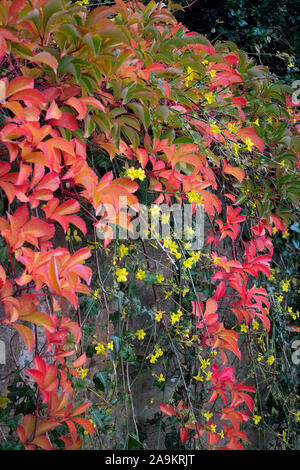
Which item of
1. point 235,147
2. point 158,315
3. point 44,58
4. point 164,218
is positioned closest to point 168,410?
point 158,315

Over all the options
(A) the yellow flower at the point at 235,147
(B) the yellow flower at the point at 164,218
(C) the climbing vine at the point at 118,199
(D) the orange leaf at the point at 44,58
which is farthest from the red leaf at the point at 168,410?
(D) the orange leaf at the point at 44,58

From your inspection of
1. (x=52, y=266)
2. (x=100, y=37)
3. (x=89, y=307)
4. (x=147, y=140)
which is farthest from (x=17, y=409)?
(x=100, y=37)

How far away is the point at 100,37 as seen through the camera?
97cm

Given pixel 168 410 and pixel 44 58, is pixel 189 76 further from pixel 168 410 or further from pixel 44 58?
pixel 168 410

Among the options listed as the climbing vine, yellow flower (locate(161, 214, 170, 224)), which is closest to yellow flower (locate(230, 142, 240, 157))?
the climbing vine

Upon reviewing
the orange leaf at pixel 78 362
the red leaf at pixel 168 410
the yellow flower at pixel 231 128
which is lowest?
the red leaf at pixel 168 410

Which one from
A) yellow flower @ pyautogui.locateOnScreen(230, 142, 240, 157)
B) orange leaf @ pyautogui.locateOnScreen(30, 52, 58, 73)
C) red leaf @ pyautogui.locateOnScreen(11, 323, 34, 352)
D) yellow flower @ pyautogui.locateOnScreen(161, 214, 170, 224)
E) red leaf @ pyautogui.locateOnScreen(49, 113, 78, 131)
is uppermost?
orange leaf @ pyautogui.locateOnScreen(30, 52, 58, 73)

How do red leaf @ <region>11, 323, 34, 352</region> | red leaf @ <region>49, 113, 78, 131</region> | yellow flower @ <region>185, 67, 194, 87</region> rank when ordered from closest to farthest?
red leaf @ <region>11, 323, 34, 352</region>, red leaf @ <region>49, 113, 78, 131</region>, yellow flower @ <region>185, 67, 194, 87</region>

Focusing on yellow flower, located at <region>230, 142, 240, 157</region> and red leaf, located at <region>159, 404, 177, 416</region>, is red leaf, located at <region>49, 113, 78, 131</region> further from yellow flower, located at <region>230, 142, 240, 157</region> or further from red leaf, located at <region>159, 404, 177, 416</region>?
red leaf, located at <region>159, 404, 177, 416</region>

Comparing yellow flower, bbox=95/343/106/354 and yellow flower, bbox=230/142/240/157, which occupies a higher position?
yellow flower, bbox=230/142/240/157

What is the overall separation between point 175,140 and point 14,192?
55 cm

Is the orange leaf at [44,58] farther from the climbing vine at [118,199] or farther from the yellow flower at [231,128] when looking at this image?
the yellow flower at [231,128]

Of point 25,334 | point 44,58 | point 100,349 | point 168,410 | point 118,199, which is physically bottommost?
point 168,410

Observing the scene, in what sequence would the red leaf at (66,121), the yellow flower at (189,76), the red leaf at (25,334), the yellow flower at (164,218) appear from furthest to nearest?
the yellow flower at (189,76) < the yellow flower at (164,218) < the red leaf at (66,121) < the red leaf at (25,334)
